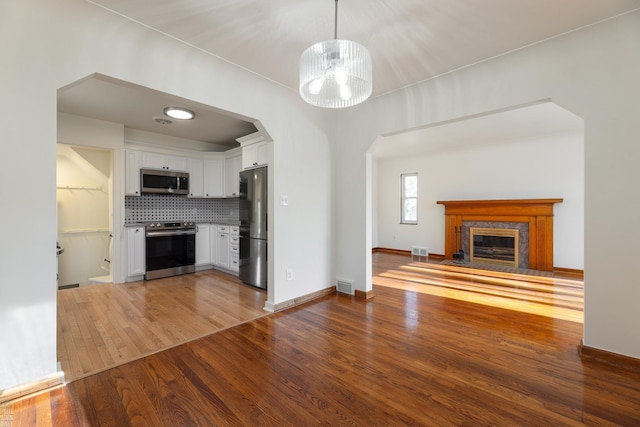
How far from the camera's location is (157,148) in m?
4.79

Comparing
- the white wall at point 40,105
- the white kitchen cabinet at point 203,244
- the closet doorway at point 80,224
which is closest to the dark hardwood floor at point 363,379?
the white wall at point 40,105

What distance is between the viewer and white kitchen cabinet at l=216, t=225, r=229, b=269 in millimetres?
4961

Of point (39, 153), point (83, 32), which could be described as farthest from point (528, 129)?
point (39, 153)

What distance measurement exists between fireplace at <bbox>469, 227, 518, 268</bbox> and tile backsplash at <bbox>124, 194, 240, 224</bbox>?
5.41m

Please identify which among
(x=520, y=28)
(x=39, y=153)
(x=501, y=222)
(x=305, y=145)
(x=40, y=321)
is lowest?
(x=40, y=321)

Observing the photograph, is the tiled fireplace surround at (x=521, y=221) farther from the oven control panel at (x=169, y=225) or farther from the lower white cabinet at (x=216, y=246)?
the oven control panel at (x=169, y=225)

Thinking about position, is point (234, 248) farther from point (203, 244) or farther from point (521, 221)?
point (521, 221)

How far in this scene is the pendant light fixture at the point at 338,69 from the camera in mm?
1637

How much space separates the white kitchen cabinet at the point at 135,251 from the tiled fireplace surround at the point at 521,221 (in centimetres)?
640

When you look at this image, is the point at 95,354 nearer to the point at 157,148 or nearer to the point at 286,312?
the point at 286,312

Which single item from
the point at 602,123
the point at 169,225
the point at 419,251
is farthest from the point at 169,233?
the point at 419,251

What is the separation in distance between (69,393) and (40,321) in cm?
50

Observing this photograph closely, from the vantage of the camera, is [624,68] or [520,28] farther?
[520,28]

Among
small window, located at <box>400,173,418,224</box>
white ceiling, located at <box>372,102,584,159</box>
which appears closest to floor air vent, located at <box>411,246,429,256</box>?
small window, located at <box>400,173,418,224</box>
